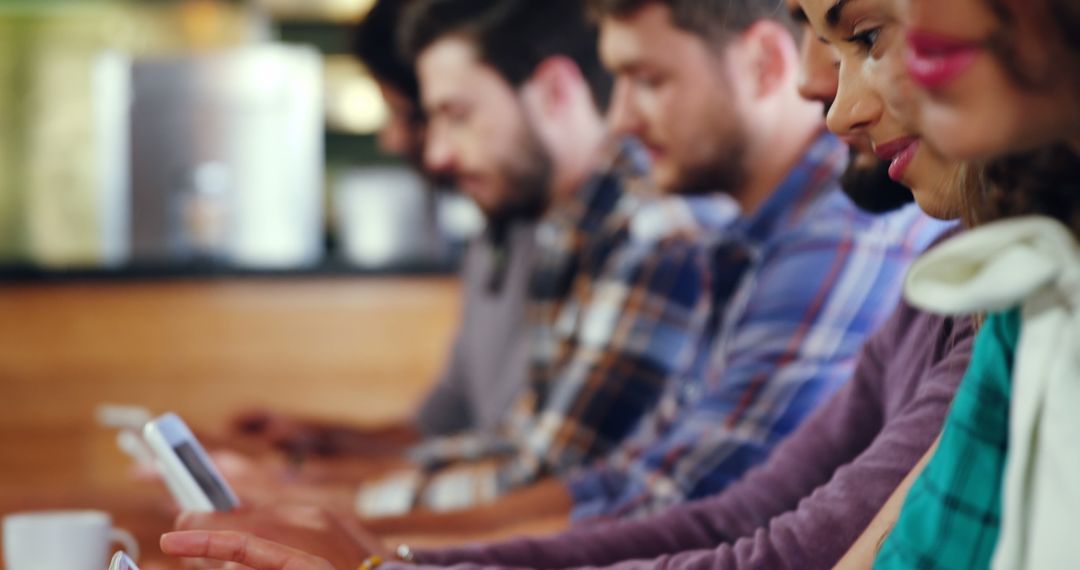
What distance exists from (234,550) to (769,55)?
88 cm

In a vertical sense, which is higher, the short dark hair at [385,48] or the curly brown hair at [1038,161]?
the short dark hair at [385,48]

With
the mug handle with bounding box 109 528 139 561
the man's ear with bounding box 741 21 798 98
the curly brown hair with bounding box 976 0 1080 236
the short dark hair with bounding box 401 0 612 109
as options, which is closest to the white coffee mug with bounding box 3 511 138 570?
the mug handle with bounding box 109 528 139 561

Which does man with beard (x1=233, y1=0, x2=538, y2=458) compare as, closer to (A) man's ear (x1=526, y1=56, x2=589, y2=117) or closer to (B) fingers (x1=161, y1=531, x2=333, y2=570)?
(A) man's ear (x1=526, y1=56, x2=589, y2=117)

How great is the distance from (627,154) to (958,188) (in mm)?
1348

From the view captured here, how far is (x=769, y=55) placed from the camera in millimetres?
1525

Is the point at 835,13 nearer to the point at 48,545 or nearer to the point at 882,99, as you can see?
the point at 882,99

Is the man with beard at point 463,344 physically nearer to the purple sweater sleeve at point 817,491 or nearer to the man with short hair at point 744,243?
the man with short hair at point 744,243

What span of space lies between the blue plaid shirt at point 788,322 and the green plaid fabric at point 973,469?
0.66 meters

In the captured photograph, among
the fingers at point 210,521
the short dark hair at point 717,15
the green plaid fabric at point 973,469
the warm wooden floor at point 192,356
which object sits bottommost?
the warm wooden floor at point 192,356

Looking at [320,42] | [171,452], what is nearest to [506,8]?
[171,452]

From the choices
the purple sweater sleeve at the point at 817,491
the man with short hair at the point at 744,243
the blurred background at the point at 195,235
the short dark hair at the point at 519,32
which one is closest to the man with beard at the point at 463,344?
the short dark hair at the point at 519,32

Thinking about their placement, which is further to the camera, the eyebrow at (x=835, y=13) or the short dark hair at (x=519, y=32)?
the short dark hair at (x=519, y=32)

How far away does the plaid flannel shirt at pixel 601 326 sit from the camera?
1.72 metres

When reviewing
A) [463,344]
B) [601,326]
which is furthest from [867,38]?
[463,344]
